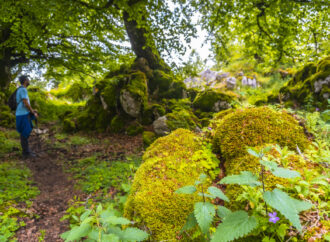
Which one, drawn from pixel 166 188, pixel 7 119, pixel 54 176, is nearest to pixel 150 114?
pixel 54 176

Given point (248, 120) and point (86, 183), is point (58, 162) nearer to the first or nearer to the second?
point (86, 183)

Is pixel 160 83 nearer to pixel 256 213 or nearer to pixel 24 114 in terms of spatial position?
pixel 24 114

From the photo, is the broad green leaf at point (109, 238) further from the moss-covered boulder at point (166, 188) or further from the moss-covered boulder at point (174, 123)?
the moss-covered boulder at point (174, 123)

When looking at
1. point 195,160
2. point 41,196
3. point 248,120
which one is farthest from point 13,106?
point 248,120

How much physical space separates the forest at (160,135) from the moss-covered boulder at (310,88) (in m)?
0.06

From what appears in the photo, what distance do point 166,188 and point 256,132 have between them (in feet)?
4.03

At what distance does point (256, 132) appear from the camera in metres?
2.12

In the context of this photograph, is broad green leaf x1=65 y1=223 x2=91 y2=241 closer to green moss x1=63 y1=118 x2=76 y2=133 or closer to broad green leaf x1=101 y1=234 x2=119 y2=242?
broad green leaf x1=101 y1=234 x2=119 y2=242

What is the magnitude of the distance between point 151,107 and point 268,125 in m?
6.56

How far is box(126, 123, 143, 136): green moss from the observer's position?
26.0 ft

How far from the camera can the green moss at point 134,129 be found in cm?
793

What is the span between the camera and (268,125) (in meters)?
2.16

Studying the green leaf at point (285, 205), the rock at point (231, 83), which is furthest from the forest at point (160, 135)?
the rock at point (231, 83)

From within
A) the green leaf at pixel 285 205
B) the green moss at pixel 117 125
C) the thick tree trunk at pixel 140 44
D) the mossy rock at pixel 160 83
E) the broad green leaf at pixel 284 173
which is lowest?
the green leaf at pixel 285 205
